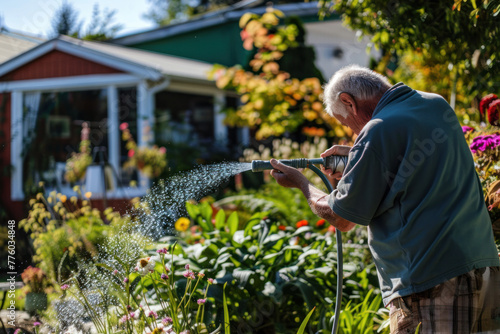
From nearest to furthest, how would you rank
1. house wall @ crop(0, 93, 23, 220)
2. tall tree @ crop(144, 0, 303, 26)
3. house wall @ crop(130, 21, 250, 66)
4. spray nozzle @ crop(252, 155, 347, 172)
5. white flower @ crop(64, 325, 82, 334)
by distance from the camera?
1. spray nozzle @ crop(252, 155, 347, 172)
2. white flower @ crop(64, 325, 82, 334)
3. house wall @ crop(0, 93, 23, 220)
4. house wall @ crop(130, 21, 250, 66)
5. tall tree @ crop(144, 0, 303, 26)

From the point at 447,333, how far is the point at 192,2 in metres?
31.1

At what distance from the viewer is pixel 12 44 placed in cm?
888

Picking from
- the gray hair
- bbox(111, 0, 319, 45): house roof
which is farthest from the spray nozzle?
bbox(111, 0, 319, 45): house roof

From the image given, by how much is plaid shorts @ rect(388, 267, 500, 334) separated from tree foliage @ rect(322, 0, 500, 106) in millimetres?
2135

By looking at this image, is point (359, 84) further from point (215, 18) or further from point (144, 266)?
point (215, 18)

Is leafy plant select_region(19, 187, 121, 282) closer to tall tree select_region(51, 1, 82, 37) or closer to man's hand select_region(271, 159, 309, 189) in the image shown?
man's hand select_region(271, 159, 309, 189)

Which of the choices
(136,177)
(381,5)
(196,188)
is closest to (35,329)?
(196,188)

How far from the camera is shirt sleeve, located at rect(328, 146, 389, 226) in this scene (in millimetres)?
1918

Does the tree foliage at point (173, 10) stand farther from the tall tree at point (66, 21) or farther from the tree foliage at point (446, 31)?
the tree foliage at point (446, 31)

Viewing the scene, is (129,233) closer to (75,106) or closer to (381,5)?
(381,5)

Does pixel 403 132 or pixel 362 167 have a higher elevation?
pixel 403 132

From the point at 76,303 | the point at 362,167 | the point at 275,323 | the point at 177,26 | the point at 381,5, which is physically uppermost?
the point at 177,26

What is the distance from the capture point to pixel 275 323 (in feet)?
10.5

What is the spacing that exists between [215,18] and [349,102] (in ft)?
44.8
